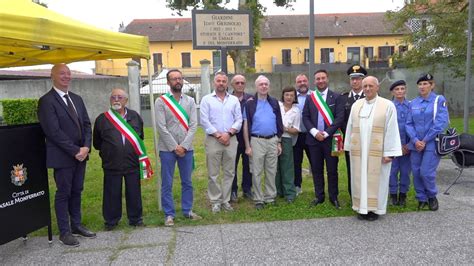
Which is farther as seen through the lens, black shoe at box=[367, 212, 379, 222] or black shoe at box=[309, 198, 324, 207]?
black shoe at box=[309, 198, 324, 207]

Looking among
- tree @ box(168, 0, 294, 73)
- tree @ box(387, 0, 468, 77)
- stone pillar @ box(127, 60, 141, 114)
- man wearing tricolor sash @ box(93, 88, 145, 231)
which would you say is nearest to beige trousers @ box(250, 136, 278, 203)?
man wearing tricolor sash @ box(93, 88, 145, 231)

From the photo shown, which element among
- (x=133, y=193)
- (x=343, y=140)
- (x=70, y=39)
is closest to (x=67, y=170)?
(x=133, y=193)

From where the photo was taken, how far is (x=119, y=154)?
195 inches

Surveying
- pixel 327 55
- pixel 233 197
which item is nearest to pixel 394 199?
pixel 233 197

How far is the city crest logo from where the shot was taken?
420 cm

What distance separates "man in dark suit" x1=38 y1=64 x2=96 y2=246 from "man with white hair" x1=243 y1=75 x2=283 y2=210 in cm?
209

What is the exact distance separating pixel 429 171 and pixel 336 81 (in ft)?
41.1

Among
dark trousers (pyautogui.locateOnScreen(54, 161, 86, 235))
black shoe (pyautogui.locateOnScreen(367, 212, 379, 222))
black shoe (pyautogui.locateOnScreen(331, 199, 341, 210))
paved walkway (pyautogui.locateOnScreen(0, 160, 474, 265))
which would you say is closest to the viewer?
paved walkway (pyautogui.locateOnScreen(0, 160, 474, 265))

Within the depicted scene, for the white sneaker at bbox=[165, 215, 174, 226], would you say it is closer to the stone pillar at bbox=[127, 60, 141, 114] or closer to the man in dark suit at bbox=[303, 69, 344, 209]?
the man in dark suit at bbox=[303, 69, 344, 209]

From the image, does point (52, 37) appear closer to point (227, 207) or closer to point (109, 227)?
point (109, 227)

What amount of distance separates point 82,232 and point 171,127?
162 centimetres

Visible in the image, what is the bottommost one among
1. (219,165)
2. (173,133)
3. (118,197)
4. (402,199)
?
(402,199)

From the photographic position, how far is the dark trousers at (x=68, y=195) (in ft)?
14.9

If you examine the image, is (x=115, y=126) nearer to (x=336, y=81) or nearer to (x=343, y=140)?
(x=343, y=140)
